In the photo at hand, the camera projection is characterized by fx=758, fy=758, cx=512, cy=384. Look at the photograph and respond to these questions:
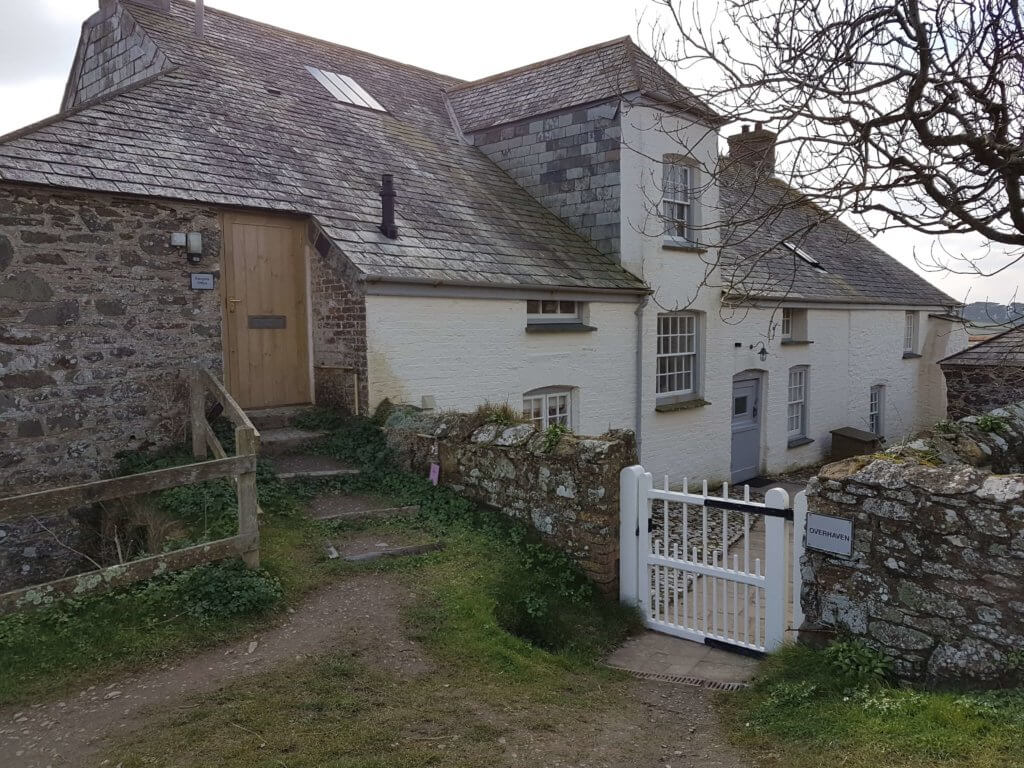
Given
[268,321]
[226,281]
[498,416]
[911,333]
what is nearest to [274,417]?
[268,321]

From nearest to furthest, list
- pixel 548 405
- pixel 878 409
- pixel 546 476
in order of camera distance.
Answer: pixel 546 476, pixel 548 405, pixel 878 409

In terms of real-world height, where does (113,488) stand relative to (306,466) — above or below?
above

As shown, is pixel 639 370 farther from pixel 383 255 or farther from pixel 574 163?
pixel 383 255

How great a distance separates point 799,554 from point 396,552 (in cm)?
355

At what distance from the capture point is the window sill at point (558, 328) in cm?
1184

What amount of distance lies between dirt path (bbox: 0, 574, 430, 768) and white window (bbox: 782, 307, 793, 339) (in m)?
13.3

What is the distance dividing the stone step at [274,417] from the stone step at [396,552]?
3.52 meters

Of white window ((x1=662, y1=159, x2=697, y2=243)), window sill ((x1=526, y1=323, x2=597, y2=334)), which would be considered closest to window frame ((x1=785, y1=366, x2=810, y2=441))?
white window ((x1=662, y1=159, x2=697, y2=243))

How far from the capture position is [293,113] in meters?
12.7

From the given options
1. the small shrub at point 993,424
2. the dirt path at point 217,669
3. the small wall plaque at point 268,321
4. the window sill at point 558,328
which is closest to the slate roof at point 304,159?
the window sill at point 558,328

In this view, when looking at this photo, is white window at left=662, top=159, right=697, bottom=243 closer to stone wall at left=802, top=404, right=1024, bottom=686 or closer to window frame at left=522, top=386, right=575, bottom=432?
window frame at left=522, top=386, right=575, bottom=432

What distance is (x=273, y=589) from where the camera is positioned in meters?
5.98

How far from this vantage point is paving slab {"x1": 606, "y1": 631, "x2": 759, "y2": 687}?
602 centimetres

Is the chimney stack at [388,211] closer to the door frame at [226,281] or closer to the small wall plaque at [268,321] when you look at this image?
the door frame at [226,281]
